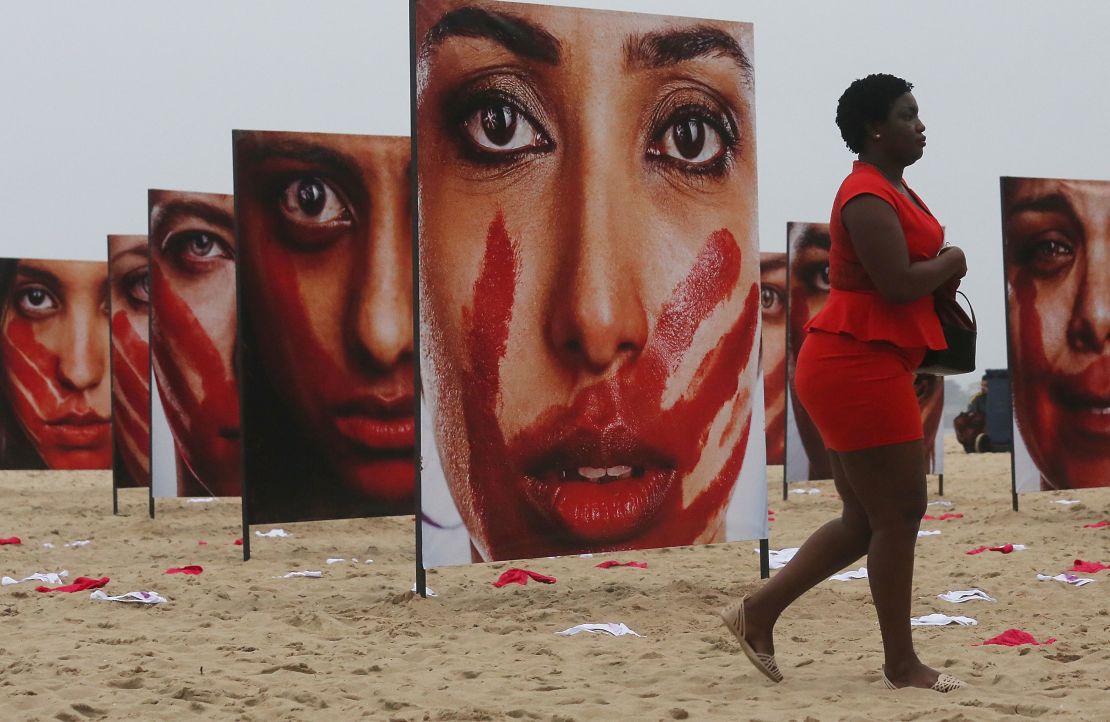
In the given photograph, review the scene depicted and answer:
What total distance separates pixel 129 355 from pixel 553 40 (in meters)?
7.19

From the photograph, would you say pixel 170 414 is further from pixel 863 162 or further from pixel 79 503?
pixel 863 162

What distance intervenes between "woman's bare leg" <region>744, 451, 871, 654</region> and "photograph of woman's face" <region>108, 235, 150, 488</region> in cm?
847

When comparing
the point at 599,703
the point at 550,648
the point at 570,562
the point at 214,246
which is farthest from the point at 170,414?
the point at 599,703

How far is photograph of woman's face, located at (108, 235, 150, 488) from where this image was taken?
1118cm

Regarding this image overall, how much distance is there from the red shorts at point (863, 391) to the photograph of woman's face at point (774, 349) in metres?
9.99

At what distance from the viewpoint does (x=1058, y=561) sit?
6.62 meters

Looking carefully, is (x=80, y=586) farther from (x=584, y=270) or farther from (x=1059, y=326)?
(x=1059, y=326)

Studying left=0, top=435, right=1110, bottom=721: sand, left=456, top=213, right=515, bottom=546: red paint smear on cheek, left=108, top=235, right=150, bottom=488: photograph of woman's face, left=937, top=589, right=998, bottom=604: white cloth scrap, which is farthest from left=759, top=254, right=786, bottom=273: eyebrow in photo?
left=456, top=213, right=515, bottom=546: red paint smear on cheek

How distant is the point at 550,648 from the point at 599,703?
0.89 meters

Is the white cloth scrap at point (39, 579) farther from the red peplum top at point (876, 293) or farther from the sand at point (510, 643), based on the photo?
the red peplum top at point (876, 293)

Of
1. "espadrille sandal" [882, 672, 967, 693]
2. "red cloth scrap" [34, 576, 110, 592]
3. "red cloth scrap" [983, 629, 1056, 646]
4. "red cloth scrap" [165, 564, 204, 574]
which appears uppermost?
"espadrille sandal" [882, 672, 967, 693]

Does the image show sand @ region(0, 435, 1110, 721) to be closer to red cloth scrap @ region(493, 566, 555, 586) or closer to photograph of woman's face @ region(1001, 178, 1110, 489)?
red cloth scrap @ region(493, 566, 555, 586)

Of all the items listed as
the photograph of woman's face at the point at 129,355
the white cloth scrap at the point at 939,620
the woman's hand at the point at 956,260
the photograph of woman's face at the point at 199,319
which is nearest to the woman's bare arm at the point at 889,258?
the woman's hand at the point at 956,260

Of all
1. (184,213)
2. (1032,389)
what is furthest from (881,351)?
(184,213)
